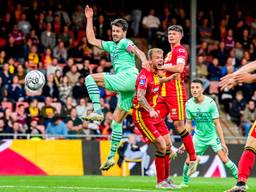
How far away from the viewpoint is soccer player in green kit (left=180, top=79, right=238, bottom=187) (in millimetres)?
17766

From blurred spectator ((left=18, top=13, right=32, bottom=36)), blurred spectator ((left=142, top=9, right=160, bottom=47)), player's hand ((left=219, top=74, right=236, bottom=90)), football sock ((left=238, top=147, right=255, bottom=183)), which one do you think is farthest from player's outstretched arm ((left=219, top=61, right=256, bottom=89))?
blurred spectator ((left=142, top=9, right=160, bottom=47))

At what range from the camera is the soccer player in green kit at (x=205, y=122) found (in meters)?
17.8

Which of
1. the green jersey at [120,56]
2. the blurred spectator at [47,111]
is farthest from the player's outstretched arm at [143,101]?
the blurred spectator at [47,111]

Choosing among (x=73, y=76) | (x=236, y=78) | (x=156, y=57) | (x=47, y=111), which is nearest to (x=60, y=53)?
(x=73, y=76)

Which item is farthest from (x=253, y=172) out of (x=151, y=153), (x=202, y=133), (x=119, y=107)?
(x=119, y=107)

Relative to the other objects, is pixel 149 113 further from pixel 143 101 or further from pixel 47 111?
pixel 47 111

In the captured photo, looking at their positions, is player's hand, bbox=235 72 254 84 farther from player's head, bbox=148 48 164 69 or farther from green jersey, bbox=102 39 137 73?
green jersey, bbox=102 39 137 73

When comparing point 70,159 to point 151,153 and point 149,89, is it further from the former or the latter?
point 149,89

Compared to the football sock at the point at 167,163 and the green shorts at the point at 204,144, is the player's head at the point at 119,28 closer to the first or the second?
the football sock at the point at 167,163

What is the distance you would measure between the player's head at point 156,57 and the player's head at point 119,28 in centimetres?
88

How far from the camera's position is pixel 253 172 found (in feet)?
82.4

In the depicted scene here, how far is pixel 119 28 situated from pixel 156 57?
1.05 m

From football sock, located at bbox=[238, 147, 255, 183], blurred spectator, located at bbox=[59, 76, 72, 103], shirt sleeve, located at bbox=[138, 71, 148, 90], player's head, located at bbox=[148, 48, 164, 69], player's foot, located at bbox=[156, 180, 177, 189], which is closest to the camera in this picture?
football sock, located at bbox=[238, 147, 255, 183]

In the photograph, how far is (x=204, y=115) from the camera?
1802 cm
